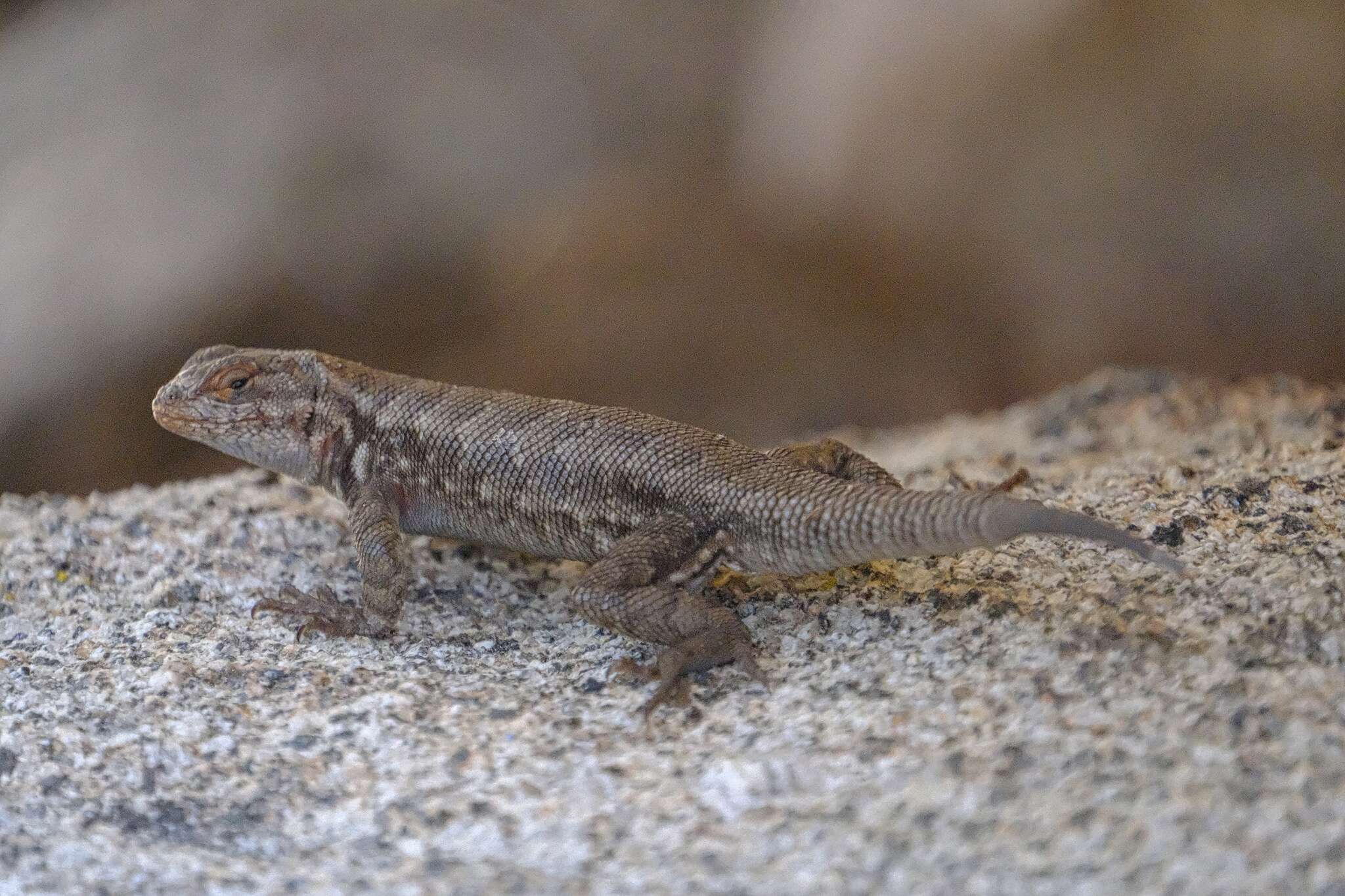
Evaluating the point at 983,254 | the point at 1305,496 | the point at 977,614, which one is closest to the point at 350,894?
the point at 977,614

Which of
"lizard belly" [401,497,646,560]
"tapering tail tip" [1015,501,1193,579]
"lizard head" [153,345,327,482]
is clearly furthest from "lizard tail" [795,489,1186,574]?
"lizard head" [153,345,327,482]

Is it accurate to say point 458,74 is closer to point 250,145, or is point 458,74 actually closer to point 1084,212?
→ point 250,145

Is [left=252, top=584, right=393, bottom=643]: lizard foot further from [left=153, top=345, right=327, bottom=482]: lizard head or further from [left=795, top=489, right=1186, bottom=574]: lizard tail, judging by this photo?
[left=795, top=489, right=1186, bottom=574]: lizard tail

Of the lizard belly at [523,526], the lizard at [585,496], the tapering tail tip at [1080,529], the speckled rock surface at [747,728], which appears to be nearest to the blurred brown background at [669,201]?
the speckled rock surface at [747,728]

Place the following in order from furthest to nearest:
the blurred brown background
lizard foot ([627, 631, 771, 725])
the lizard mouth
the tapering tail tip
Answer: the blurred brown background, the lizard mouth, lizard foot ([627, 631, 771, 725]), the tapering tail tip

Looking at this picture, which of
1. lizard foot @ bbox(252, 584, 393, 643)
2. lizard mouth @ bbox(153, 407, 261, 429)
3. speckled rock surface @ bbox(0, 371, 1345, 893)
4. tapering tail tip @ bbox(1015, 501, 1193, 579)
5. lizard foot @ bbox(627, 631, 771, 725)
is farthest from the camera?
lizard mouth @ bbox(153, 407, 261, 429)

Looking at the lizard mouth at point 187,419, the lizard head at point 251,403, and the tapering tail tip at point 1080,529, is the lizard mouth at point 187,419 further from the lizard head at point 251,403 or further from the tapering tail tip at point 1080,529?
the tapering tail tip at point 1080,529

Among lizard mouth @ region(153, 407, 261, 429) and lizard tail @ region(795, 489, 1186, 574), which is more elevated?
lizard tail @ region(795, 489, 1186, 574)
